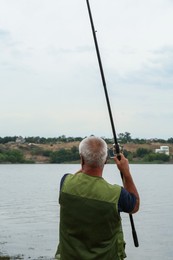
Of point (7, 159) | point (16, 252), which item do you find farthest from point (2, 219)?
point (7, 159)

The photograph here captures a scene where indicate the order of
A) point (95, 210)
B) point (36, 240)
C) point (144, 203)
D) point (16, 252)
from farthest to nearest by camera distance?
1. point (144, 203)
2. point (36, 240)
3. point (16, 252)
4. point (95, 210)

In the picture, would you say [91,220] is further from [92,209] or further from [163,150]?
[163,150]

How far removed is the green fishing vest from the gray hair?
0.13 m

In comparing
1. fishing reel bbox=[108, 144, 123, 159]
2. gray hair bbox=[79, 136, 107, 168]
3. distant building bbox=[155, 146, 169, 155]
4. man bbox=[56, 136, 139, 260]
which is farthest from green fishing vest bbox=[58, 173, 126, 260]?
distant building bbox=[155, 146, 169, 155]

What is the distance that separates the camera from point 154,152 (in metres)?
145

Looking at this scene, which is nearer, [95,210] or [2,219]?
[95,210]

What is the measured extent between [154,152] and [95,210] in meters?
142

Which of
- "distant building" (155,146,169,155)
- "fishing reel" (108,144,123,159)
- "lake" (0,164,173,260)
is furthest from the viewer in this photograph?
"distant building" (155,146,169,155)

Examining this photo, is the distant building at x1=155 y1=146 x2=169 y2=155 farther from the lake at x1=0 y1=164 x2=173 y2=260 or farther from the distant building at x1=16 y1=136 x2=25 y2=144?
the lake at x1=0 y1=164 x2=173 y2=260

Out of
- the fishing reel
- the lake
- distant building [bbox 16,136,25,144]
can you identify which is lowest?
the lake

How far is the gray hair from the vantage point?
4062 millimetres

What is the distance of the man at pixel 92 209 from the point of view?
13.3 feet

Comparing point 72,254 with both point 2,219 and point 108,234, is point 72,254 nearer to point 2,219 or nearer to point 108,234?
point 108,234

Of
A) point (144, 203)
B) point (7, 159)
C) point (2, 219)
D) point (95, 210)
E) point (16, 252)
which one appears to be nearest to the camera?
point (95, 210)
